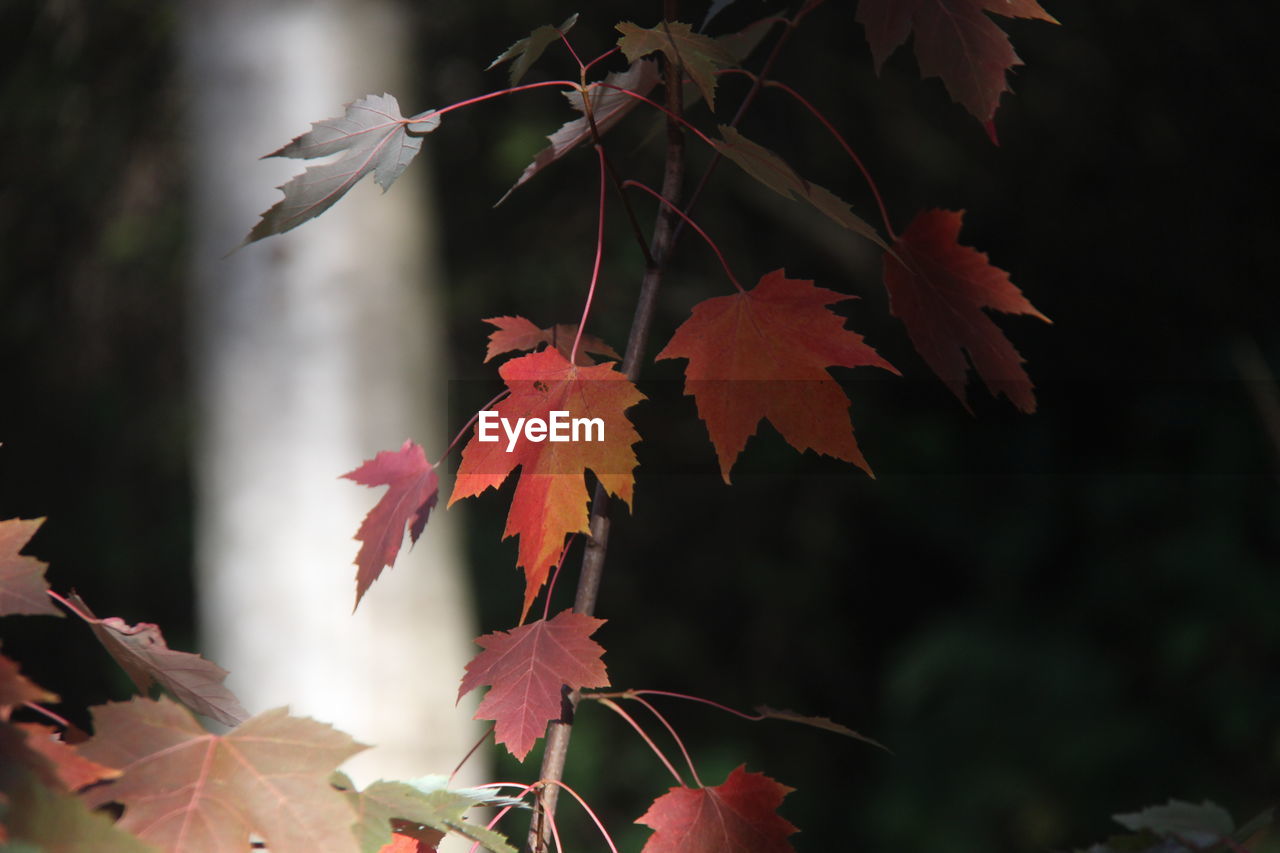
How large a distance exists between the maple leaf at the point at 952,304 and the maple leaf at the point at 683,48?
118 millimetres

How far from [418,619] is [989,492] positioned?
1.48 m

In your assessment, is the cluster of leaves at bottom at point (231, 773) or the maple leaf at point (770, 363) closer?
the cluster of leaves at bottom at point (231, 773)

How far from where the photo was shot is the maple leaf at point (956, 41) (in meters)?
0.42

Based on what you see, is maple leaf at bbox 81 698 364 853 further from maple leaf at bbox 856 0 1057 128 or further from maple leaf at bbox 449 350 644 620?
maple leaf at bbox 856 0 1057 128

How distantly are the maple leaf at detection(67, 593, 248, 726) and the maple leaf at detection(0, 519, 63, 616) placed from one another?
0.06 metres

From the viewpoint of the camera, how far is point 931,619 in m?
2.51

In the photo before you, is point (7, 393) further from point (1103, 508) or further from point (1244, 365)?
point (1244, 365)

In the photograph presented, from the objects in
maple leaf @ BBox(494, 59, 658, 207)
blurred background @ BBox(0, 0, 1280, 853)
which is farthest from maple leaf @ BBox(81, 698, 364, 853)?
blurred background @ BBox(0, 0, 1280, 853)

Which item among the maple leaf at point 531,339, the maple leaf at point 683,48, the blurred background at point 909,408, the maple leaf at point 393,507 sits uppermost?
the maple leaf at point 683,48

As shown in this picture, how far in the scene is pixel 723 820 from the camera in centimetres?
42

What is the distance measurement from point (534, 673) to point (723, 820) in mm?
94

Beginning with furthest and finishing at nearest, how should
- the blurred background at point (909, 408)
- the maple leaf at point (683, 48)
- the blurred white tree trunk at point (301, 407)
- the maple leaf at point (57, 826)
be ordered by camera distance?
the blurred background at point (909, 408), the blurred white tree trunk at point (301, 407), the maple leaf at point (683, 48), the maple leaf at point (57, 826)

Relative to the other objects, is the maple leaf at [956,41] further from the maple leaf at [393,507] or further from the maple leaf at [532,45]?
the maple leaf at [393,507]

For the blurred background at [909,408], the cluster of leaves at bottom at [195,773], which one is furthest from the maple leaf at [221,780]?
the blurred background at [909,408]
